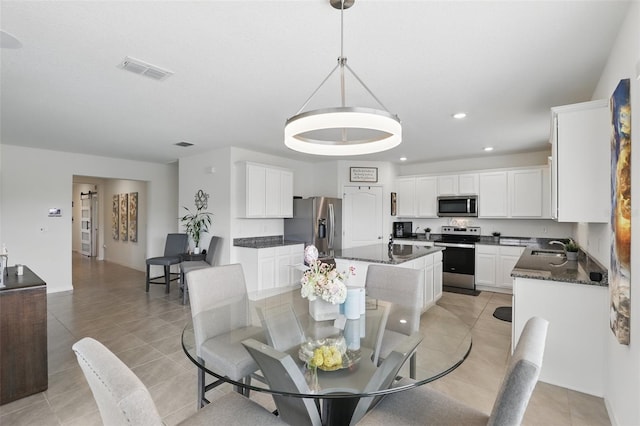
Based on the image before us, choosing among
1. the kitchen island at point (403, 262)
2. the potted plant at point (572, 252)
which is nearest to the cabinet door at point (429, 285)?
the kitchen island at point (403, 262)

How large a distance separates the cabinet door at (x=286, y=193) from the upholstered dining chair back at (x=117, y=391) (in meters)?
4.73

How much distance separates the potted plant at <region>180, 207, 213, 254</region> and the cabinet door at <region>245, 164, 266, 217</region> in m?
0.92

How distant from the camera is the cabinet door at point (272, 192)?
536cm

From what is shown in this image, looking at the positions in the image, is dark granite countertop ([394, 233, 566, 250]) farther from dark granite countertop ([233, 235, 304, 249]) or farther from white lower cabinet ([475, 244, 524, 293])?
dark granite countertop ([233, 235, 304, 249])

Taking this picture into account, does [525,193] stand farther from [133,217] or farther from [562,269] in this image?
[133,217]

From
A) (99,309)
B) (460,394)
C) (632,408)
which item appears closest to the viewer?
(632,408)

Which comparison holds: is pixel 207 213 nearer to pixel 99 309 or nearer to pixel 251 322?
pixel 99 309

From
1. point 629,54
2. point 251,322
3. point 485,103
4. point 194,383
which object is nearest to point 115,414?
point 251,322

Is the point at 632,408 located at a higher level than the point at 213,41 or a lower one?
lower

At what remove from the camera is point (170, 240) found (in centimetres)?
596

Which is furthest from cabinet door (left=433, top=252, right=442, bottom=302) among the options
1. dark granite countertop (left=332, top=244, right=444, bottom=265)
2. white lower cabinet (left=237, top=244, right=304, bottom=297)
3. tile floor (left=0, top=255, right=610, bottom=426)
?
white lower cabinet (left=237, top=244, right=304, bottom=297)

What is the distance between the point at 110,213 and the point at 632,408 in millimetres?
10568

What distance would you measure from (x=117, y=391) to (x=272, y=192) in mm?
4696

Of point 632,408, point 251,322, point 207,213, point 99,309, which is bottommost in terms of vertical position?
point 99,309
